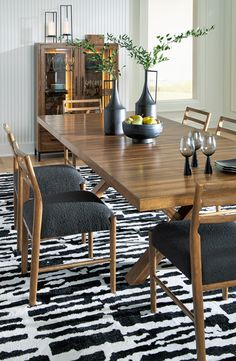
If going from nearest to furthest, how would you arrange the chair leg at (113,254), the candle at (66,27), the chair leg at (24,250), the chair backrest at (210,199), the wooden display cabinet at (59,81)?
the chair backrest at (210,199) < the chair leg at (113,254) < the chair leg at (24,250) < the wooden display cabinet at (59,81) < the candle at (66,27)

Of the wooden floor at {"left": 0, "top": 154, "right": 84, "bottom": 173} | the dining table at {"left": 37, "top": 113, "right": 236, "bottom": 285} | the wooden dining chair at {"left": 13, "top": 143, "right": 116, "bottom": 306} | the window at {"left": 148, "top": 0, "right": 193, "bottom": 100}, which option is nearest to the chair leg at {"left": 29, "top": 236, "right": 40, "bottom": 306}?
the wooden dining chair at {"left": 13, "top": 143, "right": 116, "bottom": 306}

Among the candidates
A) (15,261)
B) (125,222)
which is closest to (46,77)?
(125,222)

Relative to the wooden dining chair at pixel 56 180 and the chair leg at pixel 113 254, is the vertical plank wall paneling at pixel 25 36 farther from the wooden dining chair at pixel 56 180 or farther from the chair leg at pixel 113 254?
the chair leg at pixel 113 254

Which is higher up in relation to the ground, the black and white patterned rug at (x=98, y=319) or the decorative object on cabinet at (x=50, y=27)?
the decorative object on cabinet at (x=50, y=27)

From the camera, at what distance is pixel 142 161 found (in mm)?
2842

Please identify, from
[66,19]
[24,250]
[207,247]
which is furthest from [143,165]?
[66,19]

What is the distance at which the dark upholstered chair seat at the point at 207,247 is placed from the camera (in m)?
2.11

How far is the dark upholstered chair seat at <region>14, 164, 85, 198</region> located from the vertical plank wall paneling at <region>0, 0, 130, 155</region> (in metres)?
2.88

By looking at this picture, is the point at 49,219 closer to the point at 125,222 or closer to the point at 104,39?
the point at 125,222

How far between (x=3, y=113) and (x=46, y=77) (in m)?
0.64

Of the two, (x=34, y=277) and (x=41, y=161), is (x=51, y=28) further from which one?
(x=34, y=277)

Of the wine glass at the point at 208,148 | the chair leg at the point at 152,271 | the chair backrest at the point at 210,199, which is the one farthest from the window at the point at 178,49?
the chair backrest at the point at 210,199

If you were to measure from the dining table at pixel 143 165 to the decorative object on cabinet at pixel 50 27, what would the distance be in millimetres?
2375

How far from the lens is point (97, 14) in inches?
251
